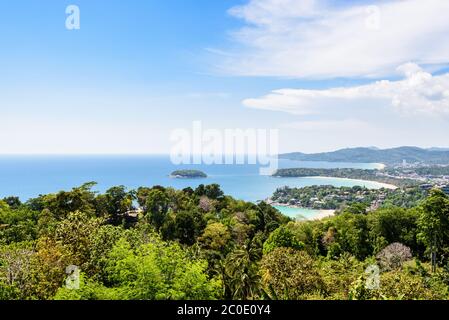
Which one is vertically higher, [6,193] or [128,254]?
[128,254]

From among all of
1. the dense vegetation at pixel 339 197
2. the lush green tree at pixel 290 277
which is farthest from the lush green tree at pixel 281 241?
the dense vegetation at pixel 339 197

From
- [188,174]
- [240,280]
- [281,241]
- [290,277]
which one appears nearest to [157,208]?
[281,241]

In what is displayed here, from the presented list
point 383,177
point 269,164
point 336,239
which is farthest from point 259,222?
point 269,164

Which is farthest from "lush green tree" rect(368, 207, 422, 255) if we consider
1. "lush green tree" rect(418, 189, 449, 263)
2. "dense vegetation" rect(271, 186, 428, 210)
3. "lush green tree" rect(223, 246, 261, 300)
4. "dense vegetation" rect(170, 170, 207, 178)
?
"dense vegetation" rect(170, 170, 207, 178)

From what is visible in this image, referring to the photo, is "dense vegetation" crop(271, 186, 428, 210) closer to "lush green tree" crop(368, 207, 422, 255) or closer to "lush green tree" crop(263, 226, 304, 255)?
"lush green tree" crop(368, 207, 422, 255)

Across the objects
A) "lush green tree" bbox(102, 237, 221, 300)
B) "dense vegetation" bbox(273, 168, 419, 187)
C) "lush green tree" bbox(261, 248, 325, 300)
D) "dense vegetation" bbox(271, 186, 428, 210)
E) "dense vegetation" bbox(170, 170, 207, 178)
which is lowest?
"dense vegetation" bbox(271, 186, 428, 210)
